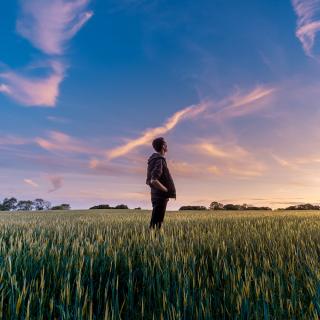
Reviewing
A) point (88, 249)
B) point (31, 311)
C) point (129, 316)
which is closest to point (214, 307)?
point (129, 316)

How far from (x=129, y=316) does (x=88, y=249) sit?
5.49 feet

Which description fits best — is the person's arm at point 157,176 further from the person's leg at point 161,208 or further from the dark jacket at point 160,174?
the person's leg at point 161,208

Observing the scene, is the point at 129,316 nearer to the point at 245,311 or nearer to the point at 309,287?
the point at 245,311

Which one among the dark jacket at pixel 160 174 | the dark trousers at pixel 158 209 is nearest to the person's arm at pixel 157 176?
the dark jacket at pixel 160 174

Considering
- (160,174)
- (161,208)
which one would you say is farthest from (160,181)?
(161,208)

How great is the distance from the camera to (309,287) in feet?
8.25

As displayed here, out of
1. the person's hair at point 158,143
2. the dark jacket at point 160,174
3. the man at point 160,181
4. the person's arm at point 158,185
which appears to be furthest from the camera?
the person's hair at point 158,143

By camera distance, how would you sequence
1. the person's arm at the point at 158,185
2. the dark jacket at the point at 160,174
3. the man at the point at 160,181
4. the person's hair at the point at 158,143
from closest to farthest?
1. the person's arm at the point at 158,185
2. the dark jacket at the point at 160,174
3. the man at the point at 160,181
4. the person's hair at the point at 158,143

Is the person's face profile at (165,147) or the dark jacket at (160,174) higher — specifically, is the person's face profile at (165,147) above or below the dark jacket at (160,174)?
above

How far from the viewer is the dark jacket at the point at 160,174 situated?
6223mm

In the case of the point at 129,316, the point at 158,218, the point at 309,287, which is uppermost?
the point at 158,218

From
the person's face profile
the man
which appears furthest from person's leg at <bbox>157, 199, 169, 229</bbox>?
the person's face profile

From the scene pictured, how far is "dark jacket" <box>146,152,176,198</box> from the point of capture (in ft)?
20.4

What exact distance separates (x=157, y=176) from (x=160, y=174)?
71 millimetres
